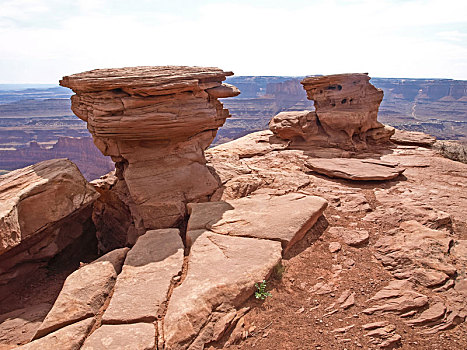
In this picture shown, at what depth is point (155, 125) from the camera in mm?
6922

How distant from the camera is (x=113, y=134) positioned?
7000 mm

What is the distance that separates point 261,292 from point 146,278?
1.60 metres

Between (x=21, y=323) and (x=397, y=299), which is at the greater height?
(x=397, y=299)

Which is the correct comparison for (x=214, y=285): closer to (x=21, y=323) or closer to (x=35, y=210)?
(x=21, y=323)

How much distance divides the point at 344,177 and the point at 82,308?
646 cm

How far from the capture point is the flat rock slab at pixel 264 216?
17.1 feet

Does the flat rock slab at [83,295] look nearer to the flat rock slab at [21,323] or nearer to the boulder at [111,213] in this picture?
the flat rock slab at [21,323]

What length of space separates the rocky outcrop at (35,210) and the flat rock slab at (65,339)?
2707 millimetres

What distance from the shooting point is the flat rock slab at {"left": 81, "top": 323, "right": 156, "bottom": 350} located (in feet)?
10.6

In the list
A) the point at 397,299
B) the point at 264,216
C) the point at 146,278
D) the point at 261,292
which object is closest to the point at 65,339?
the point at 146,278

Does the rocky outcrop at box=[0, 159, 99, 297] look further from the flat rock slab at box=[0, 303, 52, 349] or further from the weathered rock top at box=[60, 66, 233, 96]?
the weathered rock top at box=[60, 66, 233, 96]

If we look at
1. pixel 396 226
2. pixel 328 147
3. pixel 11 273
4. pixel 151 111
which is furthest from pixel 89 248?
pixel 328 147

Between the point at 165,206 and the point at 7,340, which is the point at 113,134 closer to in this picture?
the point at 165,206

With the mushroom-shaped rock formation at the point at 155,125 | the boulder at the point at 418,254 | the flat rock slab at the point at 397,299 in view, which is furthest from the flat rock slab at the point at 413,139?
the flat rock slab at the point at 397,299
